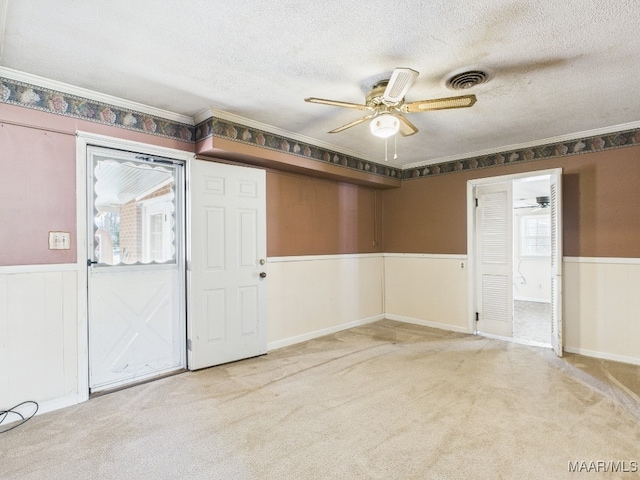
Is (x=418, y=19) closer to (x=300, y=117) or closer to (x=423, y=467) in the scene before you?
(x=300, y=117)

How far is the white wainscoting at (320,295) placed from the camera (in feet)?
13.6

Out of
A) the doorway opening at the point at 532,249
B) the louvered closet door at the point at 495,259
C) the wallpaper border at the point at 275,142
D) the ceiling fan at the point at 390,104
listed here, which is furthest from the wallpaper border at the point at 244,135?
the doorway opening at the point at 532,249

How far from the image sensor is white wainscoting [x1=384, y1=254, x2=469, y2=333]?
191 inches

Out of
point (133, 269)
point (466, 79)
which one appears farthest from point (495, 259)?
point (133, 269)

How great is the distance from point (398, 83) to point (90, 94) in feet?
7.86

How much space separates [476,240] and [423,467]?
346 cm

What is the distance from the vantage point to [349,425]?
2369mm

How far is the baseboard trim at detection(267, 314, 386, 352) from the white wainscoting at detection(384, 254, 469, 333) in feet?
1.47

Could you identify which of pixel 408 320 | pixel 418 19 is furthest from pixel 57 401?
pixel 408 320

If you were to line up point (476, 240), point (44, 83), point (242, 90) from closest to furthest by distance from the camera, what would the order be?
point (44, 83), point (242, 90), point (476, 240)

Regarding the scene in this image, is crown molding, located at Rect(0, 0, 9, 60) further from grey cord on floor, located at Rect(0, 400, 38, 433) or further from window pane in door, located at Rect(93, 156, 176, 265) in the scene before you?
grey cord on floor, located at Rect(0, 400, 38, 433)

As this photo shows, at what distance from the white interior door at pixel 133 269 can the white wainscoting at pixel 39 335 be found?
0.59 feet

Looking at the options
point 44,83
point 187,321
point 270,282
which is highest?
point 44,83

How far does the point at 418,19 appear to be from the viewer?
1903mm
